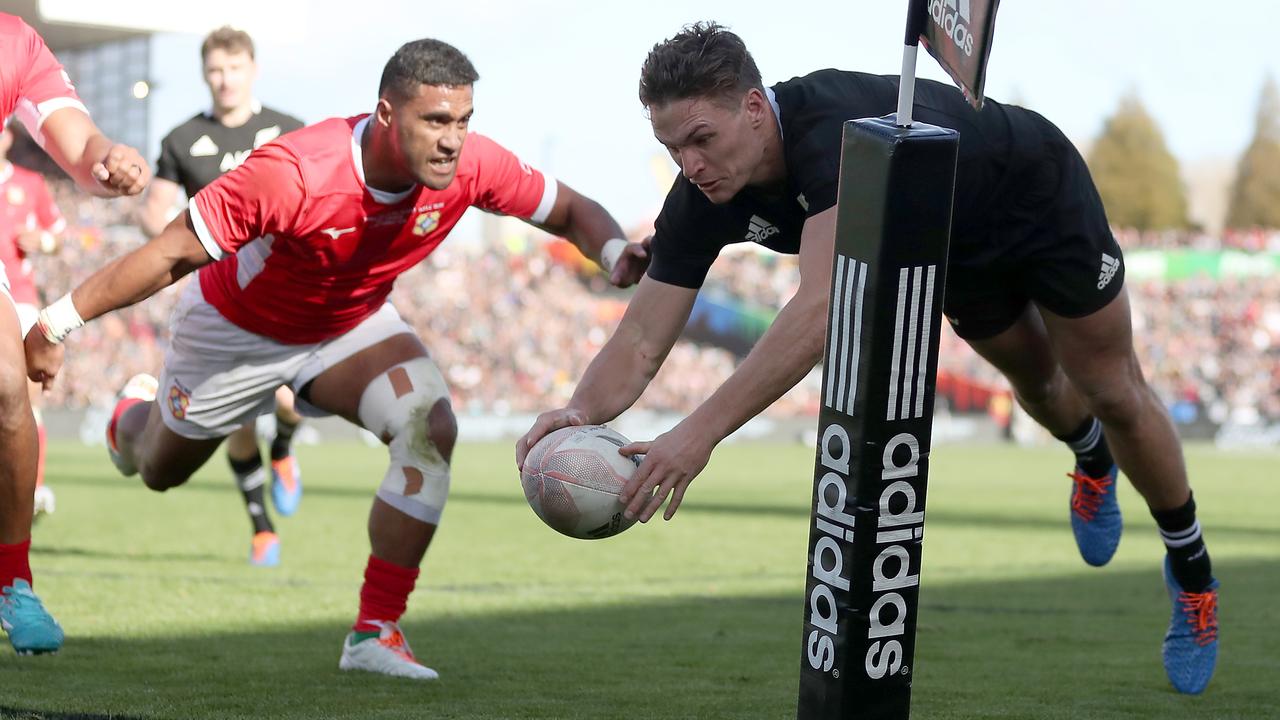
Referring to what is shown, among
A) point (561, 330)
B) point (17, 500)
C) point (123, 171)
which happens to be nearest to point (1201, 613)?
point (123, 171)

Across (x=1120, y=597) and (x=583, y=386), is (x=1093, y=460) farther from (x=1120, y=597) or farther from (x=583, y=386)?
(x=583, y=386)

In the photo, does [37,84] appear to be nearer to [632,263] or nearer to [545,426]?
[632,263]

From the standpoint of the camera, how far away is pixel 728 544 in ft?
38.1

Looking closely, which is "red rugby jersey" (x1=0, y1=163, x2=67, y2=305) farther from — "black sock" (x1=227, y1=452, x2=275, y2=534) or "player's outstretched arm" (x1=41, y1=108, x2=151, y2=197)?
"player's outstretched arm" (x1=41, y1=108, x2=151, y2=197)

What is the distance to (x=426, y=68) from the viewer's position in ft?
16.6

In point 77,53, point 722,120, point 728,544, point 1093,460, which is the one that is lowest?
point 728,544

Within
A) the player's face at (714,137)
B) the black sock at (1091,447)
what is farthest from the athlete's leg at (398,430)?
the black sock at (1091,447)

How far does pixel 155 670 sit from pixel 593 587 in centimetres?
378

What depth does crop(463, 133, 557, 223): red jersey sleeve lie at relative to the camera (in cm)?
585

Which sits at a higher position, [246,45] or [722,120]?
[246,45]

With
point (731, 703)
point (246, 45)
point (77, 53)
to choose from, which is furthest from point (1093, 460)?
point (77, 53)

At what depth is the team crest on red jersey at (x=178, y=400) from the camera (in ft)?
21.0

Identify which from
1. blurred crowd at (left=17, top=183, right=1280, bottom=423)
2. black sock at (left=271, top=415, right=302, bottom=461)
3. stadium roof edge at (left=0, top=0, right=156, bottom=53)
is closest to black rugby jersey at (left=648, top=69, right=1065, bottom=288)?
black sock at (left=271, top=415, right=302, bottom=461)

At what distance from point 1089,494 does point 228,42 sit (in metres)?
5.50
